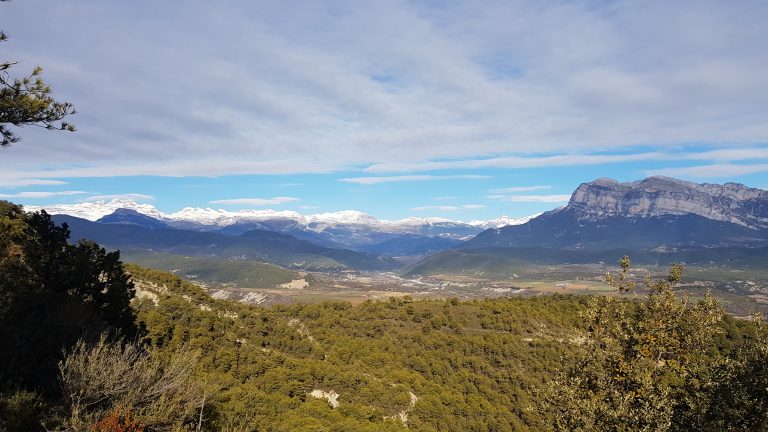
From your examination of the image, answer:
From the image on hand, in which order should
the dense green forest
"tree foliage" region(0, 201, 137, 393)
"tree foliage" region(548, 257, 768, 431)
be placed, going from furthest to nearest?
"tree foliage" region(0, 201, 137, 393) → the dense green forest → "tree foliage" region(548, 257, 768, 431)

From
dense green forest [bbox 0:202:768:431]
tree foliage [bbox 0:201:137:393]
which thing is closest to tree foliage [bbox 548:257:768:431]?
dense green forest [bbox 0:202:768:431]

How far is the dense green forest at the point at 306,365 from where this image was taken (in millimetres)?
18688

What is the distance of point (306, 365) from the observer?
50.9 meters

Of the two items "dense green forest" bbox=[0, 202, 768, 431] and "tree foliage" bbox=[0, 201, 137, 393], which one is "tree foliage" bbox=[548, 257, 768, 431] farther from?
"tree foliage" bbox=[0, 201, 137, 393]

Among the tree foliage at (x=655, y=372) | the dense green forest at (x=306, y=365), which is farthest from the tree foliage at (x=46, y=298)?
the tree foliage at (x=655, y=372)

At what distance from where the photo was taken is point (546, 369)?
73.5 meters

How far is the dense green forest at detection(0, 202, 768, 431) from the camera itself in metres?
18.7

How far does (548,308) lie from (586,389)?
9246cm

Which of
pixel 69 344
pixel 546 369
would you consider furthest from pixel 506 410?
pixel 69 344

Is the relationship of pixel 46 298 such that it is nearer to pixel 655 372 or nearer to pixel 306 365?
pixel 306 365

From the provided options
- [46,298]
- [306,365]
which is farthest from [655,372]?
[306,365]

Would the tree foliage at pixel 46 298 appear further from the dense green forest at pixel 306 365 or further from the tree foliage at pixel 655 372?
the tree foliage at pixel 655 372

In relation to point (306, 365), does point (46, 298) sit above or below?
above

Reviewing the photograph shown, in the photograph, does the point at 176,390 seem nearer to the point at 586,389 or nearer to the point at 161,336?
the point at 586,389
